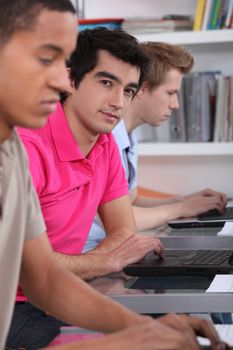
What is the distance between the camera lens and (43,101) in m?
1.21

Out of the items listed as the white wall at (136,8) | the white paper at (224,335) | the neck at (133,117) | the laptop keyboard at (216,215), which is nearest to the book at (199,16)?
the white wall at (136,8)

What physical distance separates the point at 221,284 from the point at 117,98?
2.60 ft

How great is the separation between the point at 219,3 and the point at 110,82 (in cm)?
151

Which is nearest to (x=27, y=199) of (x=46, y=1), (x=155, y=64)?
(x=46, y=1)

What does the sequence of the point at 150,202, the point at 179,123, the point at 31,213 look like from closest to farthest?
the point at 31,213
the point at 150,202
the point at 179,123

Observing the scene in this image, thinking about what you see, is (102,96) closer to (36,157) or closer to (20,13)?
(36,157)

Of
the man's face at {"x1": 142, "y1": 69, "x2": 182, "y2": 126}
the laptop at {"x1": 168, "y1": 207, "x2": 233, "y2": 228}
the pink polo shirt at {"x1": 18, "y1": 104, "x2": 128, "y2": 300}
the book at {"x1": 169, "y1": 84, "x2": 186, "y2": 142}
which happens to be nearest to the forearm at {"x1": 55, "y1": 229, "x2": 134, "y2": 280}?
the pink polo shirt at {"x1": 18, "y1": 104, "x2": 128, "y2": 300}

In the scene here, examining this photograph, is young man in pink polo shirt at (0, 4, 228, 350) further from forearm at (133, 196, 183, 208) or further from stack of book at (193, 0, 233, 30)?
stack of book at (193, 0, 233, 30)

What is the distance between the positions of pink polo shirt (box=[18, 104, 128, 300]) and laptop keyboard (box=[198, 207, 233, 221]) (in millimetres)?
585

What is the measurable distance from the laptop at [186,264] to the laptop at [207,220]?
0.58 metres

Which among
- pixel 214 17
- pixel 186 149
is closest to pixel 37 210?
pixel 186 149

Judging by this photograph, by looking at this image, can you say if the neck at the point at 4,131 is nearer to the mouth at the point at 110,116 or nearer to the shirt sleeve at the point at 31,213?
the shirt sleeve at the point at 31,213

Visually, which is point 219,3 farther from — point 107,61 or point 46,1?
point 46,1

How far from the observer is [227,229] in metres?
2.57
